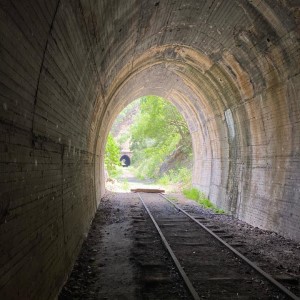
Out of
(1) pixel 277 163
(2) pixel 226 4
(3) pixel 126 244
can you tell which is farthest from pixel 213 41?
(3) pixel 126 244

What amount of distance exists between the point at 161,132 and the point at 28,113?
100 feet

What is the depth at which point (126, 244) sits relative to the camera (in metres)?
8.44

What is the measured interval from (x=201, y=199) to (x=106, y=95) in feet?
29.4

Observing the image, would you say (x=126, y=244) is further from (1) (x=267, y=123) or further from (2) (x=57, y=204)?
(1) (x=267, y=123)

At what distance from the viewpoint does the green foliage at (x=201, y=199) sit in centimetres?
1492

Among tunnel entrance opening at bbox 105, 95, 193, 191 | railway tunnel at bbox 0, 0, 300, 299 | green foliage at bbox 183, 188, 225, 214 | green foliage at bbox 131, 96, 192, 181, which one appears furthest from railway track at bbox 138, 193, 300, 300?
green foliage at bbox 131, 96, 192, 181

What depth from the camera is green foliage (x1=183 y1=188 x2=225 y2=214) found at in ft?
49.0

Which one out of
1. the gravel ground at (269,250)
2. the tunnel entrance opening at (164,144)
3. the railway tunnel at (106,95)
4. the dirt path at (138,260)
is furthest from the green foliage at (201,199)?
the tunnel entrance opening at (164,144)

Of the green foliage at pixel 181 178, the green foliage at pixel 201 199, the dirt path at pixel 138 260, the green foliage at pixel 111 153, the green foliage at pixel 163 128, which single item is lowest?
the dirt path at pixel 138 260

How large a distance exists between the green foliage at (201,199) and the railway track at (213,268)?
455 cm

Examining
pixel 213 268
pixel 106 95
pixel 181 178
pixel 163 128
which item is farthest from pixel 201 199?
pixel 163 128

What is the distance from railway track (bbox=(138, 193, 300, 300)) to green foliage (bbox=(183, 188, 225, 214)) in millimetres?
4550

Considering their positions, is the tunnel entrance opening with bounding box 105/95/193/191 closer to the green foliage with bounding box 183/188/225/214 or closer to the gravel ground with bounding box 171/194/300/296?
the green foliage with bounding box 183/188/225/214

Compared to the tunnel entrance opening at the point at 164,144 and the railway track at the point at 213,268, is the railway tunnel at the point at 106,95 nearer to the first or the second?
the railway track at the point at 213,268
